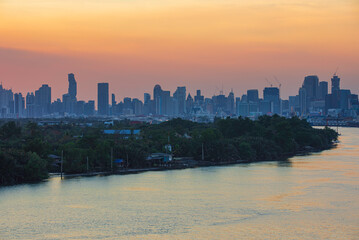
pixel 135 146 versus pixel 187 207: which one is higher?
pixel 135 146

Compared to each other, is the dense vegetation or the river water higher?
the dense vegetation

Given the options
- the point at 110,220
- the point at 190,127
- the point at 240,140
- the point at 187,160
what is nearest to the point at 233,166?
the point at 187,160

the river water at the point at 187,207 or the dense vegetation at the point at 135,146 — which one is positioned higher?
the dense vegetation at the point at 135,146

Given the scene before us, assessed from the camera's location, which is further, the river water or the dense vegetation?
the dense vegetation

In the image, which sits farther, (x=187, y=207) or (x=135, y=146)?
(x=135, y=146)

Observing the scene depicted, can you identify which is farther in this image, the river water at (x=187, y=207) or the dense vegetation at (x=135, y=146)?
the dense vegetation at (x=135, y=146)
